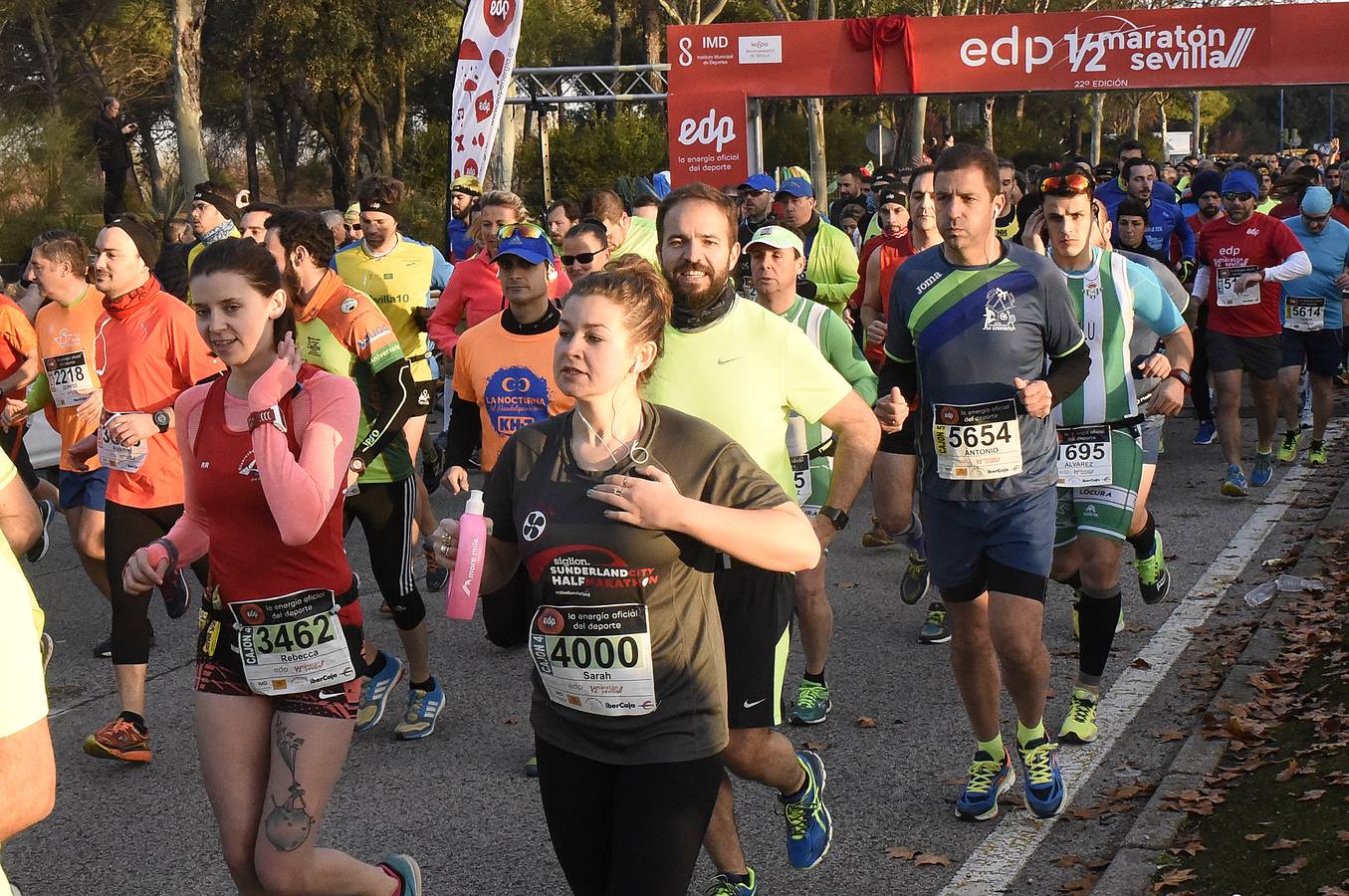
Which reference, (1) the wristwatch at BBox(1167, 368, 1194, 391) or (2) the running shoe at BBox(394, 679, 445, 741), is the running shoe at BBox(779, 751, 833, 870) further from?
(1) the wristwatch at BBox(1167, 368, 1194, 391)

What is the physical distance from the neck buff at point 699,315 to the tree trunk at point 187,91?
23.8 metres

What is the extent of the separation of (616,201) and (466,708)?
3985 mm

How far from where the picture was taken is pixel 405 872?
13.8 ft

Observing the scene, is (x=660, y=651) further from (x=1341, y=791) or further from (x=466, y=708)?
(x=466, y=708)

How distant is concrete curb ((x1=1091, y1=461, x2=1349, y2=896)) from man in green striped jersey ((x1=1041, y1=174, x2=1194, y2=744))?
1.52 ft

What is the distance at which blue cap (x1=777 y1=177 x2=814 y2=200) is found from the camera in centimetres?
1040

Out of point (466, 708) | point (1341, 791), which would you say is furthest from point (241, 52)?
point (1341, 791)

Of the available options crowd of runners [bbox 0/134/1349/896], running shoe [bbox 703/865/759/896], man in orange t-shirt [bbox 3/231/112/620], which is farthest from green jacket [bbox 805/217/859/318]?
running shoe [bbox 703/865/759/896]

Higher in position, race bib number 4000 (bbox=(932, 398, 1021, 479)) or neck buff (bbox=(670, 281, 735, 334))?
neck buff (bbox=(670, 281, 735, 334))

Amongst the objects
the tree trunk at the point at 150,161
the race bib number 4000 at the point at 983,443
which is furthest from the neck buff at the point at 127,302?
the tree trunk at the point at 150,161

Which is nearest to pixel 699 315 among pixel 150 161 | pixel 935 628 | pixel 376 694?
pixel 376 694

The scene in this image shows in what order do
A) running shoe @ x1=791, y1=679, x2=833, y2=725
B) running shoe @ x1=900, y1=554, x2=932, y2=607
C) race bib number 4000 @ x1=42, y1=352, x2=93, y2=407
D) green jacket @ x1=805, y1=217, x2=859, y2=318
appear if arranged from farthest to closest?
green jacket @ x1=805, y1=217, x2=859, y2=318 → running shoe @ x1=900, y1=554, x2=932, y2=607 → race bib number 4000 @ x1=42, y1=352, x2=93, y2=407 → running shoe @ x1=791, y1=679, x2=833, y2=725

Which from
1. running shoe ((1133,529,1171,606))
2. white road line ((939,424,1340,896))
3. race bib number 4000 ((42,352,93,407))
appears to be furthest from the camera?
race bib number 4000 ((42,352,93,407))

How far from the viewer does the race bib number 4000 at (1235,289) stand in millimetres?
11148
